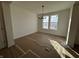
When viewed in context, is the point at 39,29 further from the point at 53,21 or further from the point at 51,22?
the point at 53,21

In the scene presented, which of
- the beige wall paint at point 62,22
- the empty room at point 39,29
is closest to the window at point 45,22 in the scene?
the empty room at point 39,29

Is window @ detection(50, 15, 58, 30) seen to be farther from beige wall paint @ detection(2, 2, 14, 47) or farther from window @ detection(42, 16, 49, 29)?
beige wall paint @ detection(2, 2, 14, 47)

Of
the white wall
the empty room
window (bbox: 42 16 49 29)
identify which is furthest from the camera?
window (bbox: 42 16 49 29)

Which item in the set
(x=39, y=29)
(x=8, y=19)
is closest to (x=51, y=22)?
(x=39, y=29)

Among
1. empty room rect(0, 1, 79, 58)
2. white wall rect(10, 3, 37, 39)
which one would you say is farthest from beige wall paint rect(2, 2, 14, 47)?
white wall rect(10, 3, 37, 39)

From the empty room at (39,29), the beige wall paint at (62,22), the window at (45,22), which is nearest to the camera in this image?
the empty room at (39,29)

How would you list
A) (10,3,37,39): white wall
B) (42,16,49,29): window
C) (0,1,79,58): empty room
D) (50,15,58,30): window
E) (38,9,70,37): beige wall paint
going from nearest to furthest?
(0,1,79,58): empty room → (10,3,37,39): white wall → (38,9,70,37): beige wall paint → (50,15,58,30): window → (42,16,49,29): window

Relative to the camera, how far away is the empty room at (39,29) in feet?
10.1

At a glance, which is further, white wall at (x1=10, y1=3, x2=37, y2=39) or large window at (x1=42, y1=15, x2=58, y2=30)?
large window at (x1=42, y1=15, x2=58, y2=30)

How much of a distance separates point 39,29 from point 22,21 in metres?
2.38

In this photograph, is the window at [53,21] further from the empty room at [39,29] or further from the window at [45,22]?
the window at [45,22]

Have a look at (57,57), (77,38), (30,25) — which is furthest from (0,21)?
(77,38)

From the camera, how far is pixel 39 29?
7.30 metres

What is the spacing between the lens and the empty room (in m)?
3.07
